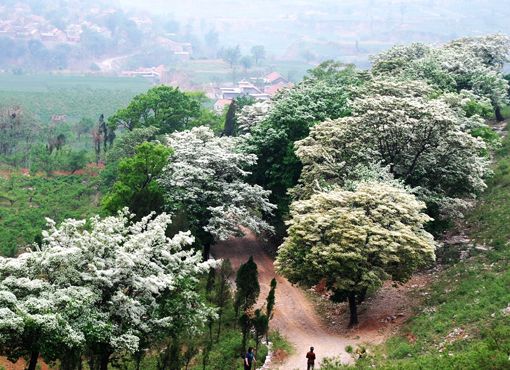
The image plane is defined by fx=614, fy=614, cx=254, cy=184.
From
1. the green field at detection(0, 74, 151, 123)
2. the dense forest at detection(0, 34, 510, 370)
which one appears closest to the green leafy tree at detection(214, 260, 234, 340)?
the dense forest at detection(0, 34, 510, 370)

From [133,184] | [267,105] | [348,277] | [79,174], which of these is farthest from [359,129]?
[79,174]

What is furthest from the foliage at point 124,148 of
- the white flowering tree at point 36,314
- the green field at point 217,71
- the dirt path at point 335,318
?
the green field at point 217,71

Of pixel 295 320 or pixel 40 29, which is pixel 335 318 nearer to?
pixel 295 320

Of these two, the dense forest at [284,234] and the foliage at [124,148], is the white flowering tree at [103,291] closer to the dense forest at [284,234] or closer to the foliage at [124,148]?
the dense forest at [284,234]

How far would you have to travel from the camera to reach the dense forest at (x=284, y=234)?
16.0 metres

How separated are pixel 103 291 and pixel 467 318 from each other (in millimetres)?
10536

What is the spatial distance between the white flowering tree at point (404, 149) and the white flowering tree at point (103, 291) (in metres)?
8.37

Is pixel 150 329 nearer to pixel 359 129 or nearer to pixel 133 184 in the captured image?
pixel 133 184

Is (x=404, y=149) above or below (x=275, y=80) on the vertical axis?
above

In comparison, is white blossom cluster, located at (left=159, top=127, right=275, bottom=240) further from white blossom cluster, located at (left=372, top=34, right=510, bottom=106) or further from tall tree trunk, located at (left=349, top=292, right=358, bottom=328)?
white blossom cluster, located at (left=372, top=34, right=510, bottom=106)

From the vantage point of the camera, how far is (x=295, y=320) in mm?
22531

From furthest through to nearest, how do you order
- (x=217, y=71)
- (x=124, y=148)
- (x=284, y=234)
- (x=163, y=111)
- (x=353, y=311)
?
1. (x=217, y=71)
2. (x=163, y=111)
3. (x=124, y=148)
4. (x=284, y=234)
5. (x=353, y=311)

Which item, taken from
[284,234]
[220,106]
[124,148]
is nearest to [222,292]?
[284,234]

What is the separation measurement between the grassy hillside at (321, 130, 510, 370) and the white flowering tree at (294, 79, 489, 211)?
7.82ft
